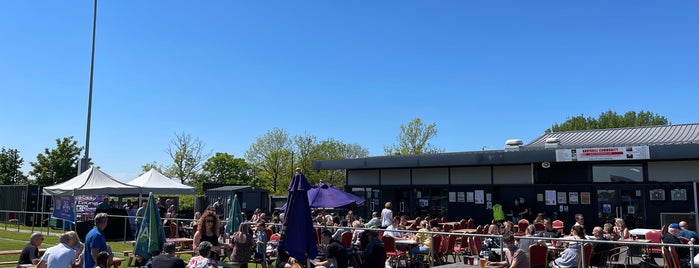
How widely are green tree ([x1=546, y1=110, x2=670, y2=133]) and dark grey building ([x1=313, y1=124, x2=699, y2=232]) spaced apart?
4684 centimetres

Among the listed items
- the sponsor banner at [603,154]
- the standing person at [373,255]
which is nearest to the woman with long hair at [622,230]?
the sponsor banner at [603,154]

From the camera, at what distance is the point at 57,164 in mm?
41812

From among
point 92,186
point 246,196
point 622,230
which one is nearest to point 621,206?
point 622,230

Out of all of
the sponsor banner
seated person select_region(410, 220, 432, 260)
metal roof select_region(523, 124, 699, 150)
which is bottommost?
seated person select_region(410, 220, 432, 260)

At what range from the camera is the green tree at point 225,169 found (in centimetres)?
5316

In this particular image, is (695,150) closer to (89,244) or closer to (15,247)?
(89,244)

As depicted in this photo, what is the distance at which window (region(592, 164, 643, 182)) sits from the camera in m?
18.2

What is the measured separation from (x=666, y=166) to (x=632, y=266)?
6.51 metres

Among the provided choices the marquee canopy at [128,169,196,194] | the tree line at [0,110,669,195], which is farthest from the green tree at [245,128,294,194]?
the marquee canopy at [128,169,196,194]

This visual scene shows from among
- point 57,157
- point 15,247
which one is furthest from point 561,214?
point 57,157

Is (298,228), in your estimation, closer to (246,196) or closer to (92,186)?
(92,186)

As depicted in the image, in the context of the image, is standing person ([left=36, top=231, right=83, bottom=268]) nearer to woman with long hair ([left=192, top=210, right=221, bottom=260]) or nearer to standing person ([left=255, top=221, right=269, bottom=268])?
woman with long hair ([left=192, top=210, right=221, bottom=260])

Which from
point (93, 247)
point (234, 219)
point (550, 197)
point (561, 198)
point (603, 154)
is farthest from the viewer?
point (550, 197)

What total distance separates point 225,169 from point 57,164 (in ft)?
50.6
